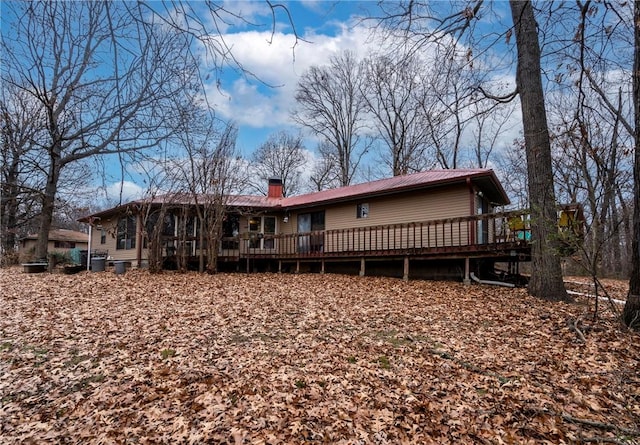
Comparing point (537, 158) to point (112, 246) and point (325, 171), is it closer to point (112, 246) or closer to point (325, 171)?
point (112, 246)

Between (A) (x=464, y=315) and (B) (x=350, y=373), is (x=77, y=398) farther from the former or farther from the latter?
(A) (x=464, y=315)

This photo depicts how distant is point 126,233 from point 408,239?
12.9 m

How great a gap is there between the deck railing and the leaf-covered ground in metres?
2.57

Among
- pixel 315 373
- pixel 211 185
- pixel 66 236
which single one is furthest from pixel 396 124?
pixel 66 236

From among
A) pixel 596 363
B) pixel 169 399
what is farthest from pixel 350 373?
pixel 596 363

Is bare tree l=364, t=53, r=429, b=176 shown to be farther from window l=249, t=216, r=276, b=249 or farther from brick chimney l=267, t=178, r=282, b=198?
window l=249, t=216, r=276, b=249

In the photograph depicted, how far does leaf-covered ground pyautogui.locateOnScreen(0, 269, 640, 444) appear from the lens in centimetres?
301

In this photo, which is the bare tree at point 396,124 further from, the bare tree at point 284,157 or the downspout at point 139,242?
the downspout at point 139,242

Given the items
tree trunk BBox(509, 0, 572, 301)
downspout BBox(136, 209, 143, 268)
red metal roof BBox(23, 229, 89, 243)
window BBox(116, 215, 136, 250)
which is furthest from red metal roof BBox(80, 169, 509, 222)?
red metal roof BBox(23, 229, 89, 243)

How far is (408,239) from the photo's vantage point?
11258 mm

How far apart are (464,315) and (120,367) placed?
5457 mm

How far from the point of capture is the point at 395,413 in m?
3.22

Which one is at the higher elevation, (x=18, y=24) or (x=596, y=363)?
(x=18, y=24)

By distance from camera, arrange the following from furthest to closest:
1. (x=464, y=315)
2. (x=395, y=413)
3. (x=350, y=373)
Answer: (x=464, y=315) < (x=350, y=373) < (x=395, y=413)
